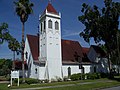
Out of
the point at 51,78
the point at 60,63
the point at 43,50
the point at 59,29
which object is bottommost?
the point at 51,78

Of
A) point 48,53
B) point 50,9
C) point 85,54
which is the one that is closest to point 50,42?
point 48,53

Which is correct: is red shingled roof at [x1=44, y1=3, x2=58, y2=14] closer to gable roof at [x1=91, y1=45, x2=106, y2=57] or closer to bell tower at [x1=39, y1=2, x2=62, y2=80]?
bell tower at [x1=39, y1=2, x2=62, y2=80]

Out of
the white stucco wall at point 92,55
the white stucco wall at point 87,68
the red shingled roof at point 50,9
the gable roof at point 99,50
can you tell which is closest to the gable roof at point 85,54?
the white stucco wall at point 92,55

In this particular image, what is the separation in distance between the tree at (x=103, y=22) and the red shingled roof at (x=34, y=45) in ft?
35.2

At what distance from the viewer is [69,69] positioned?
43094 mm

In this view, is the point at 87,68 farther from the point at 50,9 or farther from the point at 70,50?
the point at 50,9

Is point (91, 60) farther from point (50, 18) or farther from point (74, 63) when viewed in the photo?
point (50, 18)

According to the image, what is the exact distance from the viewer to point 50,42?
130ft

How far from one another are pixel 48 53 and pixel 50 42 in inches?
89.0

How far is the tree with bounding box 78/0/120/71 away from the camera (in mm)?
41969

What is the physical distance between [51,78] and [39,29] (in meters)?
10.5

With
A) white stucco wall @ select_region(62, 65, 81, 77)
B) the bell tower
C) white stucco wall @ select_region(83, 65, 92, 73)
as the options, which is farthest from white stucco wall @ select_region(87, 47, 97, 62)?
the bell tower

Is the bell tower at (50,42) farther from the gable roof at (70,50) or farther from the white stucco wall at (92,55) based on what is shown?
the white stucco wall at (92,55)

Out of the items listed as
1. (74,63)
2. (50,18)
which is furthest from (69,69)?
(50,18)
